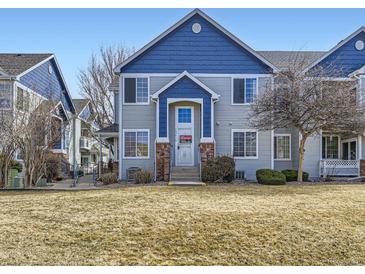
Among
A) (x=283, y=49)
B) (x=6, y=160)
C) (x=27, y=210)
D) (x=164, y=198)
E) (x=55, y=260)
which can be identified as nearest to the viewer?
(x=55, y=260)

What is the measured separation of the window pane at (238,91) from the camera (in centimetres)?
2208

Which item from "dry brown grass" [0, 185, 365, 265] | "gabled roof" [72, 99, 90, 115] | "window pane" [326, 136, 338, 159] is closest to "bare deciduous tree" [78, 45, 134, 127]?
"gabled roof" [72, 99, 90, 115]

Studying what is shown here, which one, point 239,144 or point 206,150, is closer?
point 206,150

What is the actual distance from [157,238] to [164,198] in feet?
14.3

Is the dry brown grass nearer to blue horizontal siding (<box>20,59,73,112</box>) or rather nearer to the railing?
the railing

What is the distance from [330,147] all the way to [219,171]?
394 inches

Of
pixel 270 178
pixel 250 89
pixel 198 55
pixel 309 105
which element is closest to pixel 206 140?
pixel 270 178

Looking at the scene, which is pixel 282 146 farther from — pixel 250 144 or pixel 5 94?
pixel 5 94

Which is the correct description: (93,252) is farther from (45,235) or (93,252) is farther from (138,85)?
(138,85)

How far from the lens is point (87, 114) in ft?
127

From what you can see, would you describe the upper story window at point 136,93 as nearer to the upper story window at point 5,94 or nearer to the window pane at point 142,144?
the window pane at point 142,144

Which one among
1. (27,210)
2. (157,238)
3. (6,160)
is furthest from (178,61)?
(157,238)

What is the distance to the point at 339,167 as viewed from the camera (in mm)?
22672

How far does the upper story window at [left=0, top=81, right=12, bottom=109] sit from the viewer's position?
2170 cm
